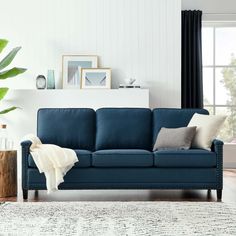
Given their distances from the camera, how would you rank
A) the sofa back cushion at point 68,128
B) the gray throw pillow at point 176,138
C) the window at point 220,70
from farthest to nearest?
the window at point 220,70
the sofa back cushion at point 68,128
the gray throw pillow at point 176,138

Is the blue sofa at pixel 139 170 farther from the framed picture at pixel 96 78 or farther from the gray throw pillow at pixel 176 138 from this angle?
the framed picture at pixel 96 78

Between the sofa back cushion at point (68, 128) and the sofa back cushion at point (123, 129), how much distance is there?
0.11 meters

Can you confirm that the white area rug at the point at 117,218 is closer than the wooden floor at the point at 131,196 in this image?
Yes

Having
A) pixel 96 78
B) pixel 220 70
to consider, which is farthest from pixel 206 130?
pixel 220 70

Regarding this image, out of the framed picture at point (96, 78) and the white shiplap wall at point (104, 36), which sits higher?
the white shiplap wall at point (104, 36)

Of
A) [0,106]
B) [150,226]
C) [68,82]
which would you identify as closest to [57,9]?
[68,82]

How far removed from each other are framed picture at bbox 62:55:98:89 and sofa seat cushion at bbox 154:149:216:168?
2.45m

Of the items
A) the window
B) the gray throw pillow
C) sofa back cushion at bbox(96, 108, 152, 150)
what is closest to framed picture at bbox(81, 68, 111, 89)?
sofa back cushion at bbox(96, 108, 152, 150)

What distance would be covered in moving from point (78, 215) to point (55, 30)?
3.76 metres

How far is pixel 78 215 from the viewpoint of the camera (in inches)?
150

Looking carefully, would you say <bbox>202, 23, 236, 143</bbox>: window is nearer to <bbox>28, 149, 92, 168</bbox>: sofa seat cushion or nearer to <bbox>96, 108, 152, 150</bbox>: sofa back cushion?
<bbox>96, 108, 152, 150</bbox>: sofa back cushion

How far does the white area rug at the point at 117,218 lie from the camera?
3260 mm

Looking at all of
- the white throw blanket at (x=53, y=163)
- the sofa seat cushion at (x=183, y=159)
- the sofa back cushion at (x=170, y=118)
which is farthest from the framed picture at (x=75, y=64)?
the sofa seat cushion at (x=183, y=159)

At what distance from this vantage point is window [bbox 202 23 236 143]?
826 centimetres
